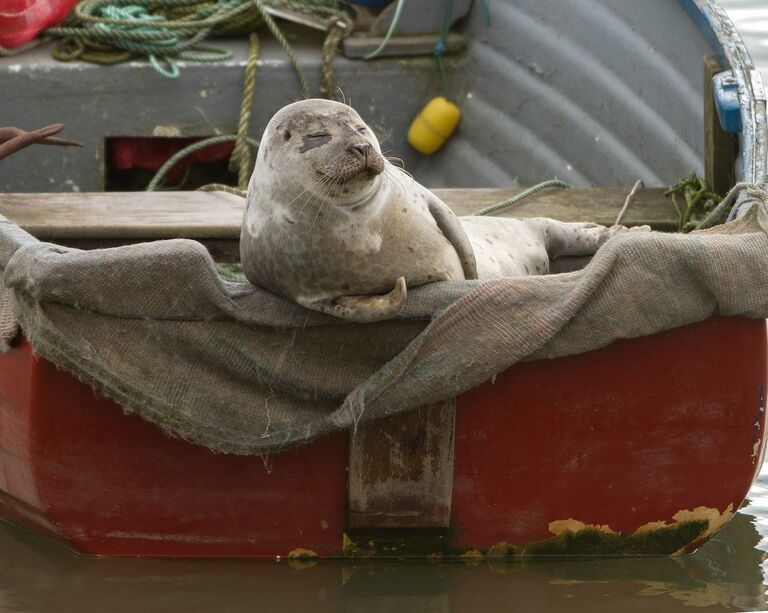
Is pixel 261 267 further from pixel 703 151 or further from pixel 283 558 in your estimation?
pixel 703 151

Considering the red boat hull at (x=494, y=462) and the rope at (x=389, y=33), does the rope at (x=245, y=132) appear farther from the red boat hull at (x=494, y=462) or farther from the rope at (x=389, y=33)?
the red boat hull at (x=494, y=462)

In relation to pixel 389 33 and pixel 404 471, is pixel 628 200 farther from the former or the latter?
pixel 389 33

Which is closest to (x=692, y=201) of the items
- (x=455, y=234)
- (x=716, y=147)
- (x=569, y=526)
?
(x=716, y=147)

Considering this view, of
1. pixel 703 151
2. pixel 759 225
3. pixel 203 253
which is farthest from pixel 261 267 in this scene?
pixel 703 151

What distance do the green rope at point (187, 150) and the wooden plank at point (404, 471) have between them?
233cm

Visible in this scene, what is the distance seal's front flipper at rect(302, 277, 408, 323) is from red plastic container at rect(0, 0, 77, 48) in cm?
286

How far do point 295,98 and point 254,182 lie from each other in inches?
95.1

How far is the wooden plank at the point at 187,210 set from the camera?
412cm

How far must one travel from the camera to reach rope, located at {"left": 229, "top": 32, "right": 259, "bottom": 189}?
18.0 ft

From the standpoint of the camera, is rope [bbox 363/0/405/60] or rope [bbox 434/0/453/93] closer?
rope [bbox 363/0/405/60]

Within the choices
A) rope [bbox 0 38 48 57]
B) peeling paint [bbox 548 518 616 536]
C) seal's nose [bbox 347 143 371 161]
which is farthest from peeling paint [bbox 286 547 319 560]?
rope [bbox 0 38 48 57]

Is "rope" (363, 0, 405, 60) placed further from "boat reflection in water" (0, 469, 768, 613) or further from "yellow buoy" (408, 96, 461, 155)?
"boat reflection in water" (0, 469, 768, 613)

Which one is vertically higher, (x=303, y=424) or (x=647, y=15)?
(x=647, y=15)

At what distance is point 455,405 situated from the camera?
3.36m
